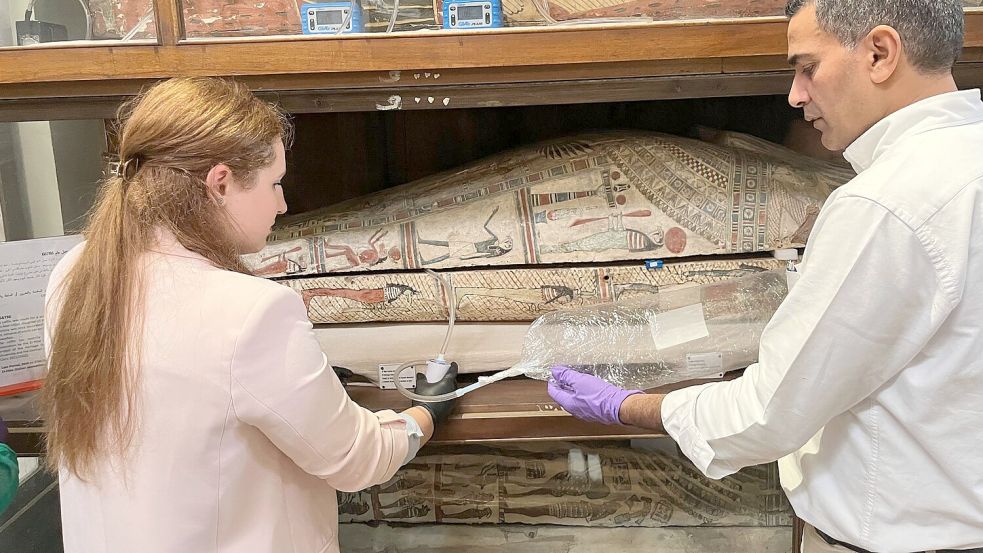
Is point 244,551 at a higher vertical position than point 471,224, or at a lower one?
lower

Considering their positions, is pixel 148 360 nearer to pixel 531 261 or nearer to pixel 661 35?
pixel 531 261

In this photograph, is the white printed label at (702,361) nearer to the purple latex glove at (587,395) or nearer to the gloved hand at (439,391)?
the purple latex glove at (587,395)

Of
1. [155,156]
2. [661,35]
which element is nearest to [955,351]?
[661,35]

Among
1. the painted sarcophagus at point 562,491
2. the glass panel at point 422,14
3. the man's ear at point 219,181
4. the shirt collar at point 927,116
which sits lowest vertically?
the painted sarcophagus at point 562,491

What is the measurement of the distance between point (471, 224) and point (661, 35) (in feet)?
1.79

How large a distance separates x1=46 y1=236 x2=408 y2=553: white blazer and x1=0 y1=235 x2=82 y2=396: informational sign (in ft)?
1.58

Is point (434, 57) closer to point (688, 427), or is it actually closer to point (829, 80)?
point (829, 80)

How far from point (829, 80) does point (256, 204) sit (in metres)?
0.79

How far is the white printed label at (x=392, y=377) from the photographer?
151 cm

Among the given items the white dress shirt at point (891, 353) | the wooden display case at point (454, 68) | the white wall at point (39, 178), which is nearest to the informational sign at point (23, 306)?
the wooden display case at point (454, 68)

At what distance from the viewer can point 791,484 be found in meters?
1.13

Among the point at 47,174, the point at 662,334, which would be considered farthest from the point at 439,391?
the point at 47,174

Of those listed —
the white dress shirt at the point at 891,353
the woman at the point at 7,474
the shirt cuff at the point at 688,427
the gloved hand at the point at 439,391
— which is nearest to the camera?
the white dress shirt at the point at 891,353

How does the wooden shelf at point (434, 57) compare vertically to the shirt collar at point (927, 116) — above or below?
above
